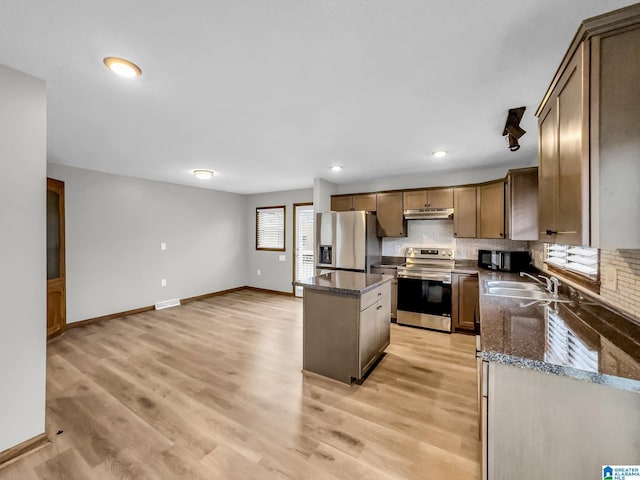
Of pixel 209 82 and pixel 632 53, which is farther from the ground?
pixel 209 82

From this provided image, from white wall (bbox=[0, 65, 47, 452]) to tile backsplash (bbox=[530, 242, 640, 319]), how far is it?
3595 mm

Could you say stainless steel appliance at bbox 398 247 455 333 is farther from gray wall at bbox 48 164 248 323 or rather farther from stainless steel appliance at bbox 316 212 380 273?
gray wall at bbox 48 164 248 323

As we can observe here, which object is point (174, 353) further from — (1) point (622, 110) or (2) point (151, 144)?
(1) point (622, 110)

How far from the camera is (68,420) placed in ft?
6.75

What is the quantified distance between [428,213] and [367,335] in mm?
2445

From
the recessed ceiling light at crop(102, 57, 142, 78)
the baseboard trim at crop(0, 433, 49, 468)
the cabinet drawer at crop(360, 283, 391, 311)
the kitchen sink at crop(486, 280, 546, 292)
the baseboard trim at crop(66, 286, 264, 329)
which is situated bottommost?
the baseboard trim at crop(0, 433, 49, 468)

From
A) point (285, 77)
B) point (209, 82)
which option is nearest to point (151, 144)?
point (209, 82)

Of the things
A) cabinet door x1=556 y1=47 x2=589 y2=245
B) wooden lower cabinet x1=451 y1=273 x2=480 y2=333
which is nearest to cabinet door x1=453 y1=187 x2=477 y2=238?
wooden lower cabinet x1=451 y1=273 x2=480 y2=333

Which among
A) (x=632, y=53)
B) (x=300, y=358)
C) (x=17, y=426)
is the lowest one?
(x=300, y=358)

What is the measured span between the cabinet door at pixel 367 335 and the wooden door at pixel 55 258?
397 centimetres

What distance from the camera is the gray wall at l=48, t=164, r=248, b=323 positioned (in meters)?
4.05

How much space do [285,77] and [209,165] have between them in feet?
8.45

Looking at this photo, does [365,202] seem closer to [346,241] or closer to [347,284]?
[346,241]

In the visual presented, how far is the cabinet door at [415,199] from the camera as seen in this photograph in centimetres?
433
